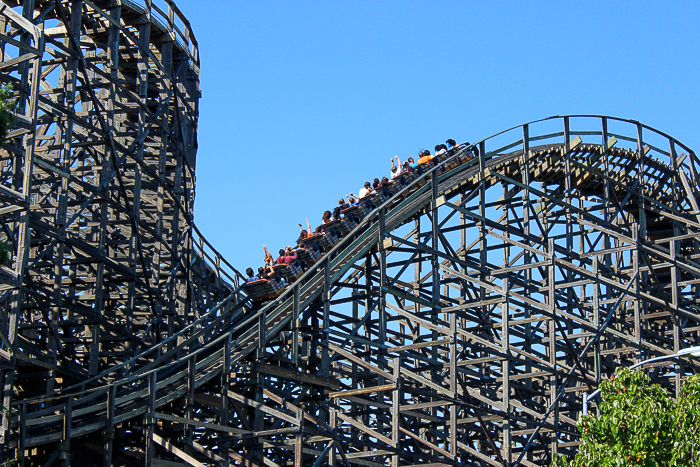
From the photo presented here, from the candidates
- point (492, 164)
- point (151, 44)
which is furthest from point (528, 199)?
point (151, 44)

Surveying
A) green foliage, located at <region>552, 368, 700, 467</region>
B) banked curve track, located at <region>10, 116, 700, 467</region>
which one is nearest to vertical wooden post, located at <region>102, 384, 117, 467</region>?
banked curve track, located at <region>10, 116, 700, 467</region>

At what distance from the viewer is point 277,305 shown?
21875 millimetres

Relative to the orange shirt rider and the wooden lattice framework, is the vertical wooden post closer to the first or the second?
the wooden lattice framework

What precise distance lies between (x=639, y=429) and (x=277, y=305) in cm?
1025

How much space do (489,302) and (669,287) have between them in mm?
9184

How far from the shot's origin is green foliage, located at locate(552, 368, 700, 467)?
12.9 meters

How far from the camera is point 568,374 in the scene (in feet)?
69.7

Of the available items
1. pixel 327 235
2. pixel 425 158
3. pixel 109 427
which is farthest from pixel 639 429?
pixel 425 158

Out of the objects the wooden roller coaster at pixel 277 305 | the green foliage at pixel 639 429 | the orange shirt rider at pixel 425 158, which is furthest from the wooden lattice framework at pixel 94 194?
the green foliage at pixel 639 429

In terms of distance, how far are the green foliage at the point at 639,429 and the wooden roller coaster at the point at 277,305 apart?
5787 millimetres

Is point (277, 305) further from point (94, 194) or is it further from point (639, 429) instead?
point (639, 429)

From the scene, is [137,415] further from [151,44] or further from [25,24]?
[151,44]

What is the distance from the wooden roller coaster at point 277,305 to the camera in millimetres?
18250

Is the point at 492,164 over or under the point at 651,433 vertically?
over
